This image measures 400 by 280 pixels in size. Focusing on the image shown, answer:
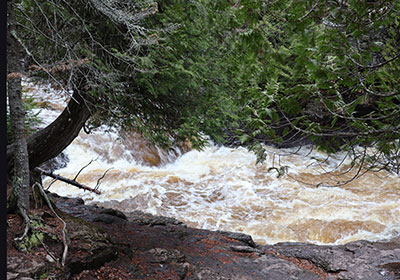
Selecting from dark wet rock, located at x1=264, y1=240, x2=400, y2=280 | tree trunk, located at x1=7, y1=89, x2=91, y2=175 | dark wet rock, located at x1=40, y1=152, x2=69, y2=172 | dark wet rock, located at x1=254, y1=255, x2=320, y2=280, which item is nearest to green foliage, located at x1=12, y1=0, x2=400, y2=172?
tree trunk, located at x1=7, y1=89, x2=91, y2=175

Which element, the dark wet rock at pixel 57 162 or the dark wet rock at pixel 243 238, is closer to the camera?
the dark wet rock at pixel 243 238

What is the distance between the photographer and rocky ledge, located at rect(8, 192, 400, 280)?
3523mm

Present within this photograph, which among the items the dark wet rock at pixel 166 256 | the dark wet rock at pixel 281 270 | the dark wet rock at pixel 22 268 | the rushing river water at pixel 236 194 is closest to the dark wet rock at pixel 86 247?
the dark wet rock at pixel 22 268

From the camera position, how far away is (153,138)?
15.5 feet

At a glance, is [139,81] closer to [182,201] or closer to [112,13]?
[112,13]

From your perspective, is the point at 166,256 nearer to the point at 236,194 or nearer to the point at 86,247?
the point at 86,247

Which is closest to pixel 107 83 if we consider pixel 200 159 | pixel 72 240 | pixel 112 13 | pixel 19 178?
pixel 112 13

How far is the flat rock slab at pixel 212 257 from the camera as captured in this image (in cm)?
385

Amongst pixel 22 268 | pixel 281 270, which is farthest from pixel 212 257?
pixel 22 268

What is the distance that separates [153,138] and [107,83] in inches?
48.5

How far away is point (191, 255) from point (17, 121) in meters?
3.41

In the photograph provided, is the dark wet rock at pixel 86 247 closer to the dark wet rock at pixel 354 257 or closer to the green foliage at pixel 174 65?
the green foliage at pixel 174 65

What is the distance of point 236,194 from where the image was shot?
36.7 ft

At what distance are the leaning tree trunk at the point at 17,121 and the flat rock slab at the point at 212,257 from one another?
106 centimetres
